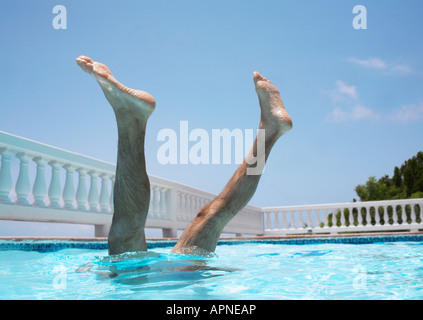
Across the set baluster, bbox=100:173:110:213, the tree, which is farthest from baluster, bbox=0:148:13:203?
the tree

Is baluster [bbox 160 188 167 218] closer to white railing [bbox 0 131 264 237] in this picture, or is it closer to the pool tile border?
white railing [bbox 0 131 264 237]

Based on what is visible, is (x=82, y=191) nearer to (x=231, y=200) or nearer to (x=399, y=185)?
(x=231, y=200)

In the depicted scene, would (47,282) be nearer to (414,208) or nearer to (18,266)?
(18,266)

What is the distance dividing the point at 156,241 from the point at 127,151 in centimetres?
360

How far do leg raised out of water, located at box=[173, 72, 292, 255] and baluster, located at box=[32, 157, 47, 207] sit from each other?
328 centimetres

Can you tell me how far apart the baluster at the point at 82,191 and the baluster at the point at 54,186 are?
0.51 meters

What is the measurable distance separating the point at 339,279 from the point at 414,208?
1182cm

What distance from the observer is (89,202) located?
20.9ft

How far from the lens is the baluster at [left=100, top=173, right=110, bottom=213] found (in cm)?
669

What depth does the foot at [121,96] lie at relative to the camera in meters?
2.09

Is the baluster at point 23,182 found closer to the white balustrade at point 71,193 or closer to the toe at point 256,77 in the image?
the white balustrade at point 71,193

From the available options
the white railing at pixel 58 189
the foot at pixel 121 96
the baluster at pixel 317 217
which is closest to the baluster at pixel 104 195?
the white railing at pixel 58 189

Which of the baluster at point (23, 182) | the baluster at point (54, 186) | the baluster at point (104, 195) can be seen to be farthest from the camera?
the baluster at point (104, 195)
